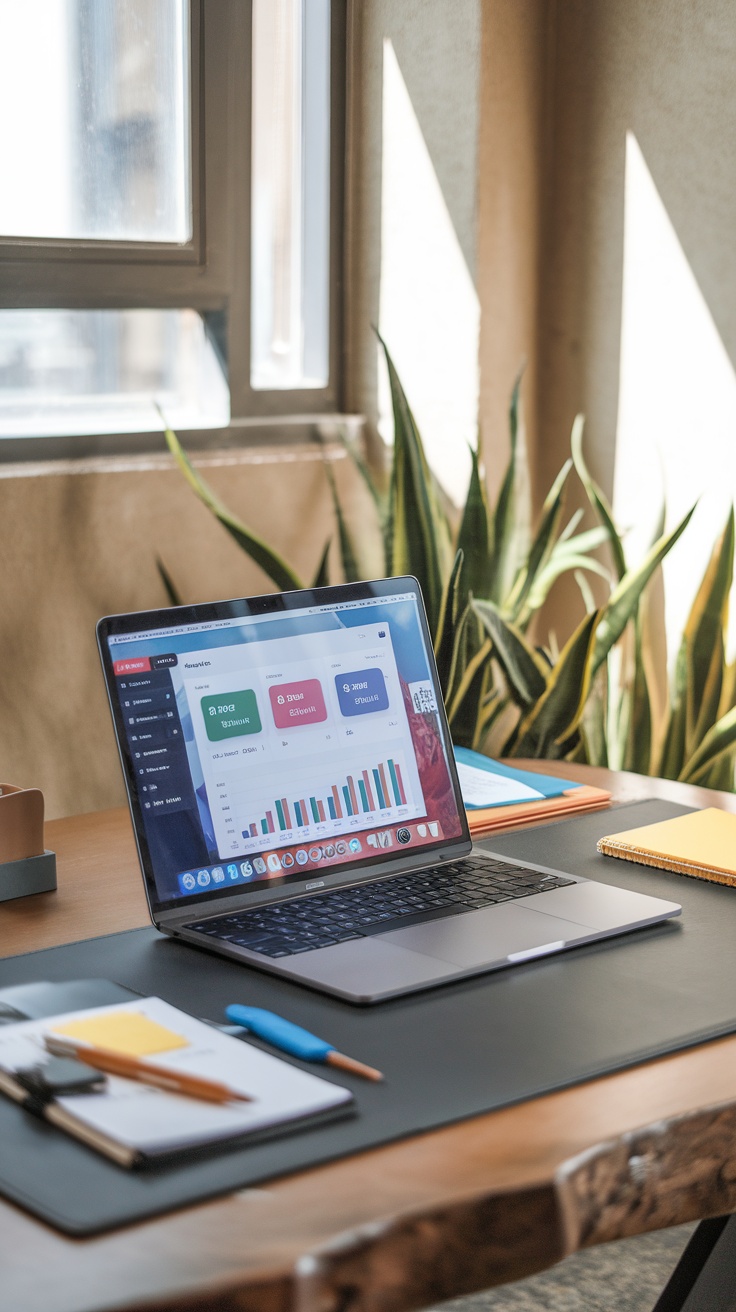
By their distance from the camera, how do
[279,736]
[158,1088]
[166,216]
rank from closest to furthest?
[158,1088], [279,736], [166,216]

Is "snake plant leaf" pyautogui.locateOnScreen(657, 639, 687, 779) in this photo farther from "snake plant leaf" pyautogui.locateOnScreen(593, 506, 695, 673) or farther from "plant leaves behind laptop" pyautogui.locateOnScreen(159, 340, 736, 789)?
"snake plant leaf" pyautogui.locateOnScreen(593, 506, 695, 673)

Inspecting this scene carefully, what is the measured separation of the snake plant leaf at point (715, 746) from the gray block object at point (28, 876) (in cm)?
145

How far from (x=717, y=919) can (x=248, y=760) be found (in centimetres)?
41

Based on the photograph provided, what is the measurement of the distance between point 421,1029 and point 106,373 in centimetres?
185

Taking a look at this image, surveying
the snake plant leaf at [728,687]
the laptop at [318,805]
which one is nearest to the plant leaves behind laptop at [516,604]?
the snake plant leaf at [728,687]

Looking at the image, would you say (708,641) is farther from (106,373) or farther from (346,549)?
(106,373)

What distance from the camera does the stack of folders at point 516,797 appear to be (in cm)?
149

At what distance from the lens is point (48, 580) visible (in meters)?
2.42

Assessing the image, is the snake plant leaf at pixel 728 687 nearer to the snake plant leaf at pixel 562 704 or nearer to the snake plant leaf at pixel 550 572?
the snake plant leaf at pixel 550 572

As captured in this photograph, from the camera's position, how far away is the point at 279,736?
4.03 ft

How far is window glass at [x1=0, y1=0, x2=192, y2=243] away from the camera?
2395 mm

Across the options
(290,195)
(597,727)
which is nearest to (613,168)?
(290,195)

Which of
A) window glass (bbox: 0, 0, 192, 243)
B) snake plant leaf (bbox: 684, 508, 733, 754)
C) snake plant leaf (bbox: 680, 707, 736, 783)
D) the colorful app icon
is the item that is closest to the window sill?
window glass (bbox: 0, 0, 192, 243)

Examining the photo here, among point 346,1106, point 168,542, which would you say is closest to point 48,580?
point 168,542
